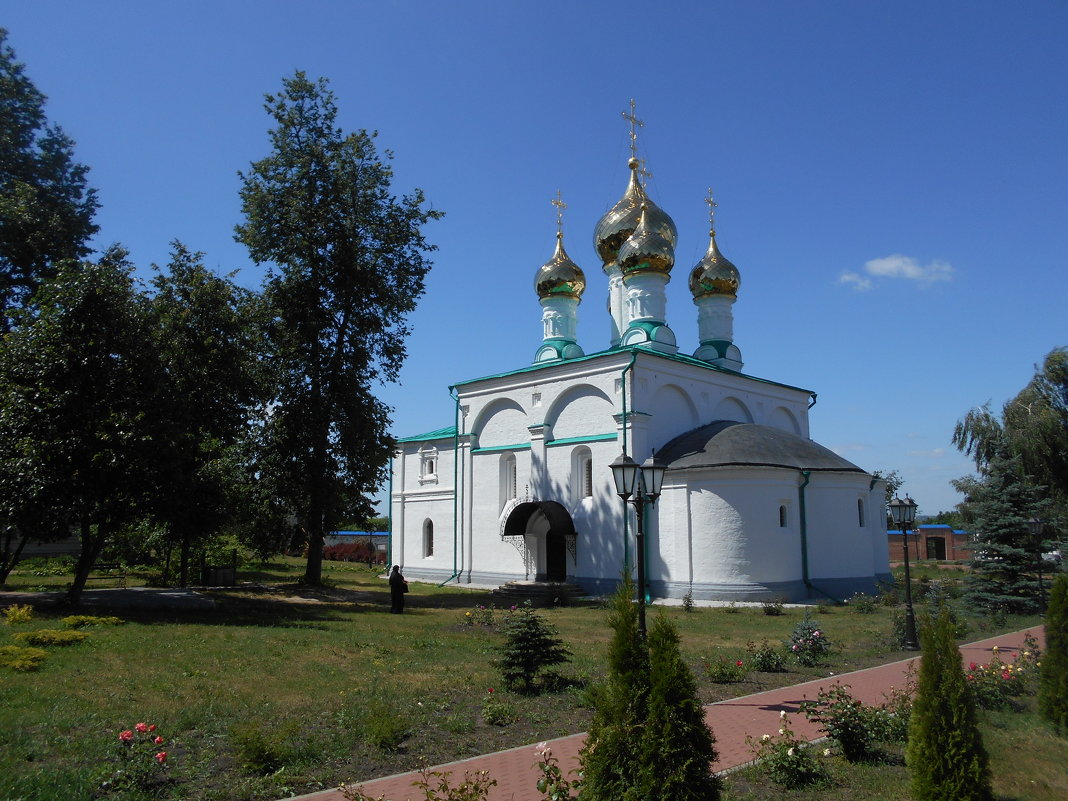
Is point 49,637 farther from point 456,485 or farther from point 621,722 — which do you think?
point 456,485

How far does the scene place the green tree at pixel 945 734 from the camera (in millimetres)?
5012

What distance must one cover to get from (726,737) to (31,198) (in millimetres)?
22587

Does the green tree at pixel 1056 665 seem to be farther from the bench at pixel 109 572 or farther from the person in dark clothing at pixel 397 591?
the bench at pixel 109 572

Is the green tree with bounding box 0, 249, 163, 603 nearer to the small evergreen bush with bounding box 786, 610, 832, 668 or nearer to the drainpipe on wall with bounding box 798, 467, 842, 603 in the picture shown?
the small evergreen bush with bounding box 786, 610, 832, 668

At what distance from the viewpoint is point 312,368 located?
22.6 metres

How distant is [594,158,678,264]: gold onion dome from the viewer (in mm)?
28531

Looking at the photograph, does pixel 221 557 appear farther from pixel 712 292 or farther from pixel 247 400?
pixel 712 292

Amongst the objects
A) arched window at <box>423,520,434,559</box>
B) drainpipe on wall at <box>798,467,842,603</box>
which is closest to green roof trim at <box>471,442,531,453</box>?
arched window at <box>423,520,434,559</box>

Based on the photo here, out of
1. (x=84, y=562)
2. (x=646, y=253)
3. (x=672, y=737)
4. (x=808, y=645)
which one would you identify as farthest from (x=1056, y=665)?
(x=646, y=253)

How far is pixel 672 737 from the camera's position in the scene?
468cm

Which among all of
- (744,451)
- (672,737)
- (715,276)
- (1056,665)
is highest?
(715,276)

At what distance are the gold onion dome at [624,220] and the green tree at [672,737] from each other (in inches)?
985

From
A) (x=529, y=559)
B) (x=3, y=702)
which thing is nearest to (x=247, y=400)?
(x=529, y=559)

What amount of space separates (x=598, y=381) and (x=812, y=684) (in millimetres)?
14025
